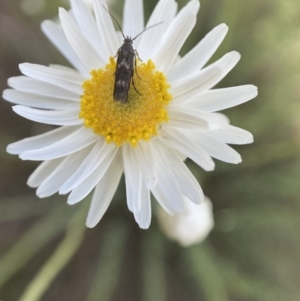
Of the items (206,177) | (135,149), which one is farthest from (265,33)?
(135,149)

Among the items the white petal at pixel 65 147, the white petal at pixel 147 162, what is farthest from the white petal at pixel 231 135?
the white petal at pixel 65 147

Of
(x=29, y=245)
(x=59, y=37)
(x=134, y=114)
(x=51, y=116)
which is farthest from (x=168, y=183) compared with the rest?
(x=29, y=245)

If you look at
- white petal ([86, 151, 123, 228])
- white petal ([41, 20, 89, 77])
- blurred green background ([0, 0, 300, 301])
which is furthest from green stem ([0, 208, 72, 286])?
white petal ([41, 20, 89, 77])

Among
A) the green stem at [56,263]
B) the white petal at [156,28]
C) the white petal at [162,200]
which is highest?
the white petal at [156,28]

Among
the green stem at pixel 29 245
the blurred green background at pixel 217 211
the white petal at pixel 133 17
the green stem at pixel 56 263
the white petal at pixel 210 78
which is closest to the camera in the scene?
the white petal at pixel 210 78

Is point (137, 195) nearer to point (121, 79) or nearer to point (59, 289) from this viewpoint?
point (121, 79)

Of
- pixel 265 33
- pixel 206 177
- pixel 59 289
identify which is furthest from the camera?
pixel 59 289

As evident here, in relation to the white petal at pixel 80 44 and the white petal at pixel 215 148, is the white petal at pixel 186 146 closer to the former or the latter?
the white petal at pixel 215 148

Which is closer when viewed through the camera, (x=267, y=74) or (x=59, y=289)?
(x=267, y=74)
